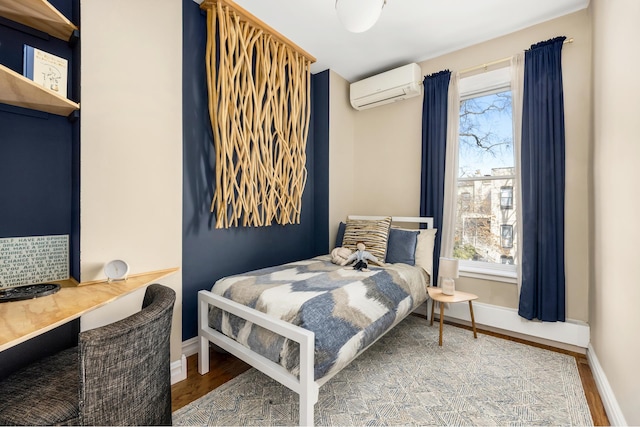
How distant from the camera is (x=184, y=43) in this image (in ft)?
7.12

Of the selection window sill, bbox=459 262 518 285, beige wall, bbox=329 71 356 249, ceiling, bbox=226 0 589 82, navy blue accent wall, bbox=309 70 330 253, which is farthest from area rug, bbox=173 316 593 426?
ceiling, bbox=226 0 589 82

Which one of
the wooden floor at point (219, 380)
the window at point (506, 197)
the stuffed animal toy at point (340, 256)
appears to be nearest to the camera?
the wooden floor at point (219, 380)

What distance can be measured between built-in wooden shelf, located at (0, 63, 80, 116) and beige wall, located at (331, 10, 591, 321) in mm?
2325

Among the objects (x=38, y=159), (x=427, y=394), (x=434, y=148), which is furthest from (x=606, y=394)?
(x=38, y=159)

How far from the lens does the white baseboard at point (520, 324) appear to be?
226cm

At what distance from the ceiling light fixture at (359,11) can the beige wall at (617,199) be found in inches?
47.8

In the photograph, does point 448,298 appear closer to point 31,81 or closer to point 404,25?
point 404,25

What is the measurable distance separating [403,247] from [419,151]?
108 cm

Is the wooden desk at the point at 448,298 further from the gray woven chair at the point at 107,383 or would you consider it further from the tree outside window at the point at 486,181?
the gray woven chair at the point at 107,383

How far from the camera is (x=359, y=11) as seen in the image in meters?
1.72

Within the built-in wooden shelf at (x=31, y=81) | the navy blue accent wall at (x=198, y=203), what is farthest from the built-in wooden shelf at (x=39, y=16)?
the navy blue accent wall at (x=198, y=203)

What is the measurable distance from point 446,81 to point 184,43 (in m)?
2.38

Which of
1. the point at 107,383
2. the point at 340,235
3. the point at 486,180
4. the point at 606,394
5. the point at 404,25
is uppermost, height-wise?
the point at 404,25

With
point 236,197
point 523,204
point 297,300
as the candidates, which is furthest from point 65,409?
point 523,204
